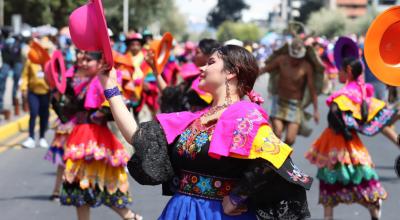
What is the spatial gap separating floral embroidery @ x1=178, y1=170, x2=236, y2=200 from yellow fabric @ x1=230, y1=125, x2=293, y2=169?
224 mm

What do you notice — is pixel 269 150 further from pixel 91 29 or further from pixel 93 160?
pixel 93 160

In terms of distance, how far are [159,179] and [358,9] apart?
170 metres

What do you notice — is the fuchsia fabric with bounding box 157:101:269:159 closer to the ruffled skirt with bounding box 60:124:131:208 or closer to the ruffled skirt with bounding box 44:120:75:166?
the ruffled skirt with bounding box 60:124:131:208

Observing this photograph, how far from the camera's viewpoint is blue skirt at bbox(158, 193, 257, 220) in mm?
4863

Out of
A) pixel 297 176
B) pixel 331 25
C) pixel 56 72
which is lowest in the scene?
pixel 331 25

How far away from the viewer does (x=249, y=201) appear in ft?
15.9

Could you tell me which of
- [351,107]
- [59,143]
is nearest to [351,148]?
[351,107]

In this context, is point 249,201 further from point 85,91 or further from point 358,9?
point 358,9

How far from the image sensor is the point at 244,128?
475 centimetres

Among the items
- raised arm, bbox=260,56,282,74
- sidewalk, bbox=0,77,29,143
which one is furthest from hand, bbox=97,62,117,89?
sidewalk, bbox=0,77,29,143

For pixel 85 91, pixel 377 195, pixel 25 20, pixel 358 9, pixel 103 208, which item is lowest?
pixel 358 9

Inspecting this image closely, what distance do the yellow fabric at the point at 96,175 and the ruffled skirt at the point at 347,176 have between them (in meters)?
1.87

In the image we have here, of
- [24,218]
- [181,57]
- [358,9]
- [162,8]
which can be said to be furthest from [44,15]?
[358,9]

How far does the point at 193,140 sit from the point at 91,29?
2.43ft
